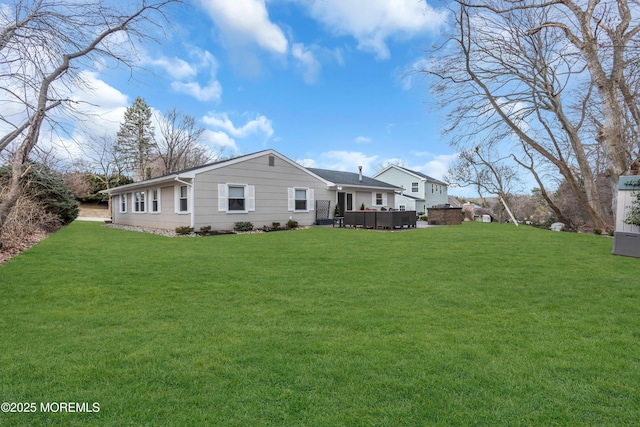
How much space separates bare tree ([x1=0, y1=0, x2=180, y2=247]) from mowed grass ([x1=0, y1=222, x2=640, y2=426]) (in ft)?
7.48

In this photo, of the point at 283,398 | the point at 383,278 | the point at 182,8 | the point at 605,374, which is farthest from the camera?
the point at 182,8

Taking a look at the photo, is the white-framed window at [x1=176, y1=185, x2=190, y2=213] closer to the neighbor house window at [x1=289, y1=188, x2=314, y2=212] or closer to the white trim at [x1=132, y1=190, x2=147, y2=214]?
the white trim at [x1=132, y1=190, x2=147, y2=214]

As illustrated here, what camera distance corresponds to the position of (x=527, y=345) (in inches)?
107

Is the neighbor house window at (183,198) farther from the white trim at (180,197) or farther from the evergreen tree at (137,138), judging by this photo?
the evergreen tree at (137,138)

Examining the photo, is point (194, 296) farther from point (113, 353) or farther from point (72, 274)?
point (72, 274)

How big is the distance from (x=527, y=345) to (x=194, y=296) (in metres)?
3.55

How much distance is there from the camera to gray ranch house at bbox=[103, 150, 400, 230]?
42.7 ft

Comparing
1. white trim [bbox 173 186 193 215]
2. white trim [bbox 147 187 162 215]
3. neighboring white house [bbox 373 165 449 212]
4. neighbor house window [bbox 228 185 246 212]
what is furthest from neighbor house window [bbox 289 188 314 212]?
neighboring white house [bbox 373 165 449 212]

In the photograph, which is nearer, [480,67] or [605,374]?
[605,374]

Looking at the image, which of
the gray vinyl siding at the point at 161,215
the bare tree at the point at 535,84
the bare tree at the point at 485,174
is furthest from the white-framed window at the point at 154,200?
the bare tree at the point at 485,174

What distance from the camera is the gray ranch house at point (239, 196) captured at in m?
13.0

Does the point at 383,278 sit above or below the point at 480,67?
below

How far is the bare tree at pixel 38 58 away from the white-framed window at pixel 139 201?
36.4ft

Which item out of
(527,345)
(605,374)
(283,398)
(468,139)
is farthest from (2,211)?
(468,139)
